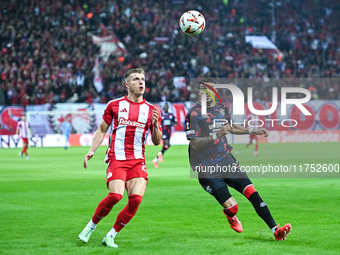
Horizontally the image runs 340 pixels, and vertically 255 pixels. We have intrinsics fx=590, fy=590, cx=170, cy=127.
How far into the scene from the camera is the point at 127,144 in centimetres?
814

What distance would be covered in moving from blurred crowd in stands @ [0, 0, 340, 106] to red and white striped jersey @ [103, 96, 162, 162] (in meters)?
28.1

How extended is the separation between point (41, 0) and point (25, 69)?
27.6 ft

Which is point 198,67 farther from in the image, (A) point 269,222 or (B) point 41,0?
(A) point 269,222

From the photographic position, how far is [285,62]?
45.0m

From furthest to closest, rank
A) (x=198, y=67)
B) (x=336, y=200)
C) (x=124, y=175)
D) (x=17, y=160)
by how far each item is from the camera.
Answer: (x=198, y=67), (x=17, y=160), (x=336, y=200), (x=124, y=175)

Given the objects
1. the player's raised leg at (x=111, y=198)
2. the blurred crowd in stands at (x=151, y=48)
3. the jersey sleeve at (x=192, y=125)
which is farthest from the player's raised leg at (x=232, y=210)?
the blurred crowd in stands at (x=151, y=48)

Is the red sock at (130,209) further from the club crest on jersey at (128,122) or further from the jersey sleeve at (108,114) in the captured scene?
the jersey sleeve at (108,114)

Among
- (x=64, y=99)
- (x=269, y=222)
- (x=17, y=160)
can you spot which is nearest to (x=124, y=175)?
(x=269, y=222)

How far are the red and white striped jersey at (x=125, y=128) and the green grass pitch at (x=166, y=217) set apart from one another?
1.27 meters

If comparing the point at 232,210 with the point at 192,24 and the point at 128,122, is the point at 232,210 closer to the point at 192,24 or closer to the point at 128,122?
the point at 128,122

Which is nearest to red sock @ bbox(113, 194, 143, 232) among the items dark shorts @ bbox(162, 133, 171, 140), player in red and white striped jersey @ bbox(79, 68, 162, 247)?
player in red and white striped jersey @ bbox(79, 68, 162, 247)

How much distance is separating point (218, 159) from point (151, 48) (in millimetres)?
34239

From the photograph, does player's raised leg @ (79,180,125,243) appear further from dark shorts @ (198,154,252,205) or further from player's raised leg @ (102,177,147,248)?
dark shorts @ (198,154,252,205)

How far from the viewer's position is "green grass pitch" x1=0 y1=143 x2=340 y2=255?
7922mm
